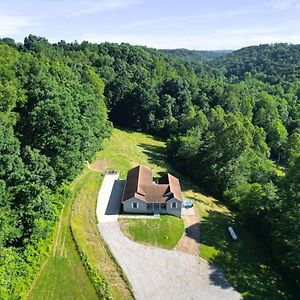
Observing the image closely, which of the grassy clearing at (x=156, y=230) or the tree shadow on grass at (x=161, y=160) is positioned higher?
the tree shadow on grass at (x=161, y=160)

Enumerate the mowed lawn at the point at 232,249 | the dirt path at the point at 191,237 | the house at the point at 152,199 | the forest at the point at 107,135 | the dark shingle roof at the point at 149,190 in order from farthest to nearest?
the dark shingle roof at the point at 149,190 → the house at the point at 152,199 → the dirt path at the point at 191,237 → the forest at the point at 107,135 → the mowed lawn at the point at 232,249

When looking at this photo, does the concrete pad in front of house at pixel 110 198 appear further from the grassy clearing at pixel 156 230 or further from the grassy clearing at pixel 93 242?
the grassy clearing at pixel 156 230

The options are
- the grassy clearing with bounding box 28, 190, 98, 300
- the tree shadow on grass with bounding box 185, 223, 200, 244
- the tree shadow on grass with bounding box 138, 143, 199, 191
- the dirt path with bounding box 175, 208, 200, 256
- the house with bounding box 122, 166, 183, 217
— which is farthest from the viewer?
the tree shadow on grass with bounding box 138, 143, 199, 191

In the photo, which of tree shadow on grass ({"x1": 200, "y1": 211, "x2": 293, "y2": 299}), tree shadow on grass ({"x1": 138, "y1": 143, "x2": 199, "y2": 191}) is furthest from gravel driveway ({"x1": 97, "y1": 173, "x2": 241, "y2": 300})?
tree shadow on grass ({"x1": 138, "y1": 143, "x2": 199, "y2": 191})

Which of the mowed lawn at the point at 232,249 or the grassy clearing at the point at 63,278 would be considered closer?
the grassy clearing at the point at 63,278

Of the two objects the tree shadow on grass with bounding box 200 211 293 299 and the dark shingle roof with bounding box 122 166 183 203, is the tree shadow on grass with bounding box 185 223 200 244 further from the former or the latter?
the dark shingle roof with bounding box 122 166 183 203

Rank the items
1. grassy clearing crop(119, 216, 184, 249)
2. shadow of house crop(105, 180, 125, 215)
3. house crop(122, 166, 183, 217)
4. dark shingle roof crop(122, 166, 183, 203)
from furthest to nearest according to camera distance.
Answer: dark shingle roof crop(122, 166, 183, 203), shadow of house crop(105, 180, 125, 215), house crop(122, 166, 183, 217), grassy clearing crop(119, 216, 184, 249)

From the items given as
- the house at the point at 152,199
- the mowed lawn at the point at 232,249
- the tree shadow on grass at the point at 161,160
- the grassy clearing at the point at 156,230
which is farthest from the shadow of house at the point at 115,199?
the tree shadow on grass at the point at 161,160

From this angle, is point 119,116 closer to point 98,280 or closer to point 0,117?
point 0,117
